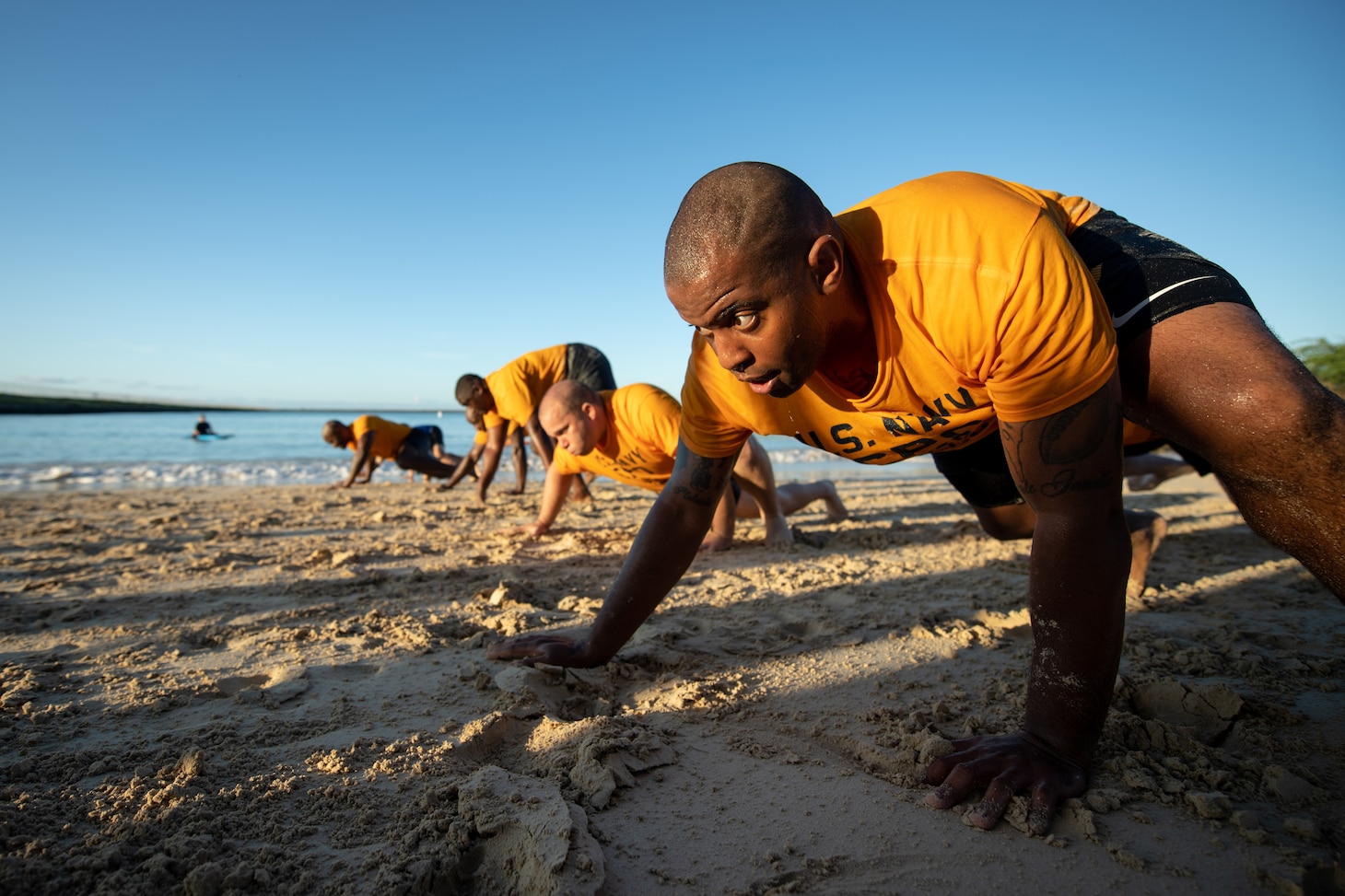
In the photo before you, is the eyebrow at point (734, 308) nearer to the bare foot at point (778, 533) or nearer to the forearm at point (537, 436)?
the bare foot at point (778, 533)

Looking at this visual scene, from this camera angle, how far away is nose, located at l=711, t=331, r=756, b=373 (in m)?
1.50

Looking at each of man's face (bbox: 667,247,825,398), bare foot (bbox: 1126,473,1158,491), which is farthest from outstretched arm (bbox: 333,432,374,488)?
man's face (bbox: 667,247,825,398)

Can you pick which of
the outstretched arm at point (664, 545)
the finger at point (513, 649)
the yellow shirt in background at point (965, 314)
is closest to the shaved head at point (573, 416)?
the finger at point (513, 649)

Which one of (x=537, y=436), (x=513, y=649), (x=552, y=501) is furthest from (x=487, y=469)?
(x=513, y=649)

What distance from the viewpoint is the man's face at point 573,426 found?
4176 mm

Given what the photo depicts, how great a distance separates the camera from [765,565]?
3895mm

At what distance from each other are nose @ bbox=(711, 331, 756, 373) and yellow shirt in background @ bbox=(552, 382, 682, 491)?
2404mm

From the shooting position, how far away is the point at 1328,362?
33.6ft

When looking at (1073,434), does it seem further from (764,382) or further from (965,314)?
(764,382)

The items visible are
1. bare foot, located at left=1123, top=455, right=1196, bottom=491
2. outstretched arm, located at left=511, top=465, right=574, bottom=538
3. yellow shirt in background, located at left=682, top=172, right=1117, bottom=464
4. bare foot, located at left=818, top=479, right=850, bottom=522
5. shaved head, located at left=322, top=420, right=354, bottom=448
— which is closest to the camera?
yellow shirt in background, located at left=682, top=172, right=1117, bottom=464

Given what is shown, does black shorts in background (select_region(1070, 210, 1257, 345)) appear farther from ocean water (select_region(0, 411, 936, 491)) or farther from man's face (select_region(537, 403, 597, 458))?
ocean water (select_region(0, 411, 936, 491))

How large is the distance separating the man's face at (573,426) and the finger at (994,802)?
3114mm

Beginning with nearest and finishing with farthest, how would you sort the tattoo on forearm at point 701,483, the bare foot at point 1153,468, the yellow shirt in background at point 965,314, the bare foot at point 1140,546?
the yellow shirt in background at point 965,314 → the tattoo on forearm at point 701,483 → the bare foot at point 1140,546 → the bare foot at point 1153,468

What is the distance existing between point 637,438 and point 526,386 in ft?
10.3
